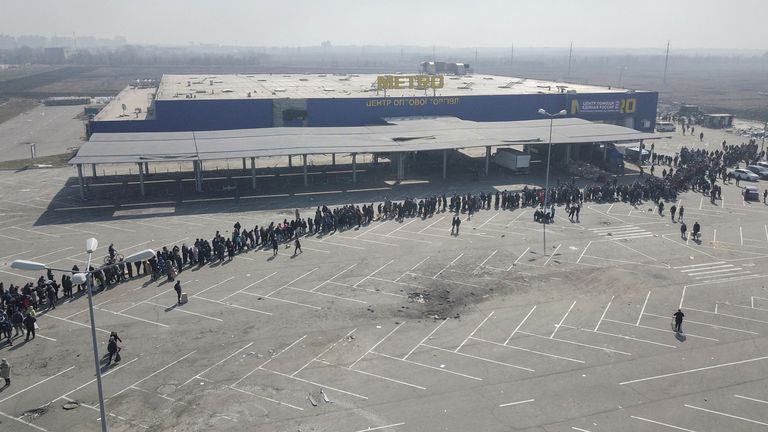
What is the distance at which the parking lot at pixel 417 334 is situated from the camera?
17.6 meters

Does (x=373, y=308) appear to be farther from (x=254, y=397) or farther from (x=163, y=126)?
(x=163, y=126)

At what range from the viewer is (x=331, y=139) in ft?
166

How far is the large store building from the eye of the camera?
2256 inches

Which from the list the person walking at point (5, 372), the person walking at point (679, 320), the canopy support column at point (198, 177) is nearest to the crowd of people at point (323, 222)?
the person walking at point (5, 372)

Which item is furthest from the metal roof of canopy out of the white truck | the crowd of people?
the crowd of people

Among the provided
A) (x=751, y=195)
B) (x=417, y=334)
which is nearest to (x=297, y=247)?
(x=417, y=334)

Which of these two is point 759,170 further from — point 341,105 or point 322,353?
point 322,353

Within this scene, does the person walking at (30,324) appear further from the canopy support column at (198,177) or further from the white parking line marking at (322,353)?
the canopy support column at (198,177)

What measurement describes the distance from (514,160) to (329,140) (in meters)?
16.1

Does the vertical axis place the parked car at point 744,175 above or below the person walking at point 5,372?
above

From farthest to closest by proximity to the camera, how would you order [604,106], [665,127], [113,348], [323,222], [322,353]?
[665,127] → [604,106] → [323,222] → [322,353] → [113,348]

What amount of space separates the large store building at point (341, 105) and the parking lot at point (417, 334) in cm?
2302

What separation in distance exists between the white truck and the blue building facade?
1275 cm

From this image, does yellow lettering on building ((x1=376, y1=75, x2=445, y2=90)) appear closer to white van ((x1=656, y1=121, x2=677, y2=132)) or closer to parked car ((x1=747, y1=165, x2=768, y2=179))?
white van ((x1=656, y1=121, x2=677, y2=132))
